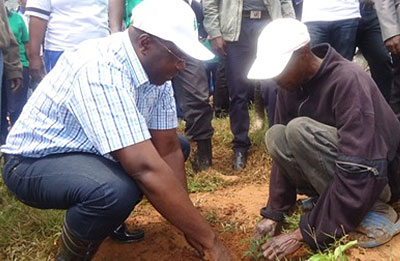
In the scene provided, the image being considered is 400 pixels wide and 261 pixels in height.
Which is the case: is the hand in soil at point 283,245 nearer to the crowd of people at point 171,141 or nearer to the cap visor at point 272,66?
the crowd of people at point 171,141

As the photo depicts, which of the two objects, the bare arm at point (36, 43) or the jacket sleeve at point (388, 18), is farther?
the bare arm at point (36, 43)

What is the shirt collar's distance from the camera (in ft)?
7.37

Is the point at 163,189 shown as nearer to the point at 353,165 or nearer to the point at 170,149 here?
the point at 170,149

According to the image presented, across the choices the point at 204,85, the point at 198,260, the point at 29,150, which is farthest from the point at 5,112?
the point at 198,260

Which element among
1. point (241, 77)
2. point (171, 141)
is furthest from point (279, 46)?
point (241, 77)

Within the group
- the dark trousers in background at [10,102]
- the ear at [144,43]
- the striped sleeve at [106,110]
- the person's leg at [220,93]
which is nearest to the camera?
the striped sleeve at [106,110]

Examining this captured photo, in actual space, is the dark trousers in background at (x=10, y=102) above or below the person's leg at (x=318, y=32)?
below

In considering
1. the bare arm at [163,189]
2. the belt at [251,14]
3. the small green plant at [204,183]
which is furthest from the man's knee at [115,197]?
the belt at [251,14]

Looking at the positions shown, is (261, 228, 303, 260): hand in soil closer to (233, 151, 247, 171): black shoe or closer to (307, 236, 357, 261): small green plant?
(307, 236, 357, 261): small green plant

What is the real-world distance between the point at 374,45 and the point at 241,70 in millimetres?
980

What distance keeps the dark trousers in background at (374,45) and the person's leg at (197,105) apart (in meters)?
1.22

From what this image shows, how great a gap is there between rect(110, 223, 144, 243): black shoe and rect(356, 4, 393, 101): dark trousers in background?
2.15 meters

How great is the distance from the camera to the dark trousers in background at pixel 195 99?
376 cm

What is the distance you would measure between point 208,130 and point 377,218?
1.68 meters
